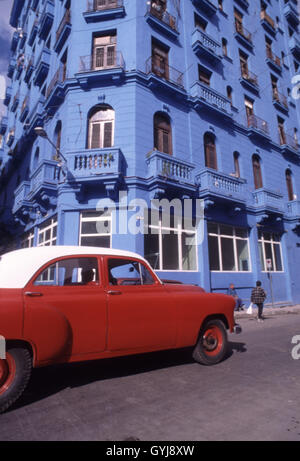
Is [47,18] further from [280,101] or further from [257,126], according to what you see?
[280,101]

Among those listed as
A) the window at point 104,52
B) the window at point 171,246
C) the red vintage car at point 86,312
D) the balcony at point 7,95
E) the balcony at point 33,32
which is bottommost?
the red vintage car at point 86,312

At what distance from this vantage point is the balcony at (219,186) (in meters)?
13.1

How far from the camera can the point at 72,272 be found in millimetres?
3982

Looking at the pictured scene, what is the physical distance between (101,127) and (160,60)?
5411 millimetres

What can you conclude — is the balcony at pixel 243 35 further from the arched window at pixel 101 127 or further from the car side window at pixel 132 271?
the car side window at pixel 132 271

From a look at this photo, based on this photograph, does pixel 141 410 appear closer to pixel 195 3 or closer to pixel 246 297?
pixel 246 297

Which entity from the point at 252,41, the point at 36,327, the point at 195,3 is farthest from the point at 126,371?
the point at 252,41

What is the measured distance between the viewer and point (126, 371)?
14.4 ft

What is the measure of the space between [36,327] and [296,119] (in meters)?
26.3

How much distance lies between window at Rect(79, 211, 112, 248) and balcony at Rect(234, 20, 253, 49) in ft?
56.2

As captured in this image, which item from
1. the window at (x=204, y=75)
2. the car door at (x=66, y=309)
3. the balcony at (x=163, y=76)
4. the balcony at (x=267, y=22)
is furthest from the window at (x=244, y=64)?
the car door at (x=66, y=309)

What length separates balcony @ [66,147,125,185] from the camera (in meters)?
11.2

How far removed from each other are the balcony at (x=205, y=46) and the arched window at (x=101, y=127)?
23.8ft
